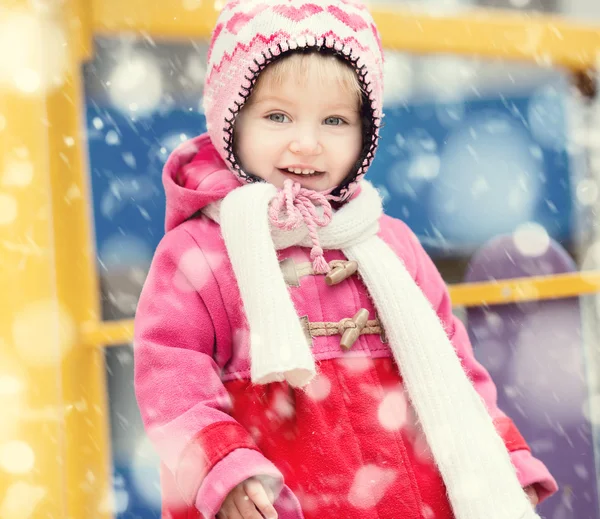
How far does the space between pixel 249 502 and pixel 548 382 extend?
90cm

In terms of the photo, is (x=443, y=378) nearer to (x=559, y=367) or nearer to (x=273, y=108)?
(x=273, y=108)

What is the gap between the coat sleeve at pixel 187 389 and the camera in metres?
0.89

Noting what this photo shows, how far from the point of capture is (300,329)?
95 cm

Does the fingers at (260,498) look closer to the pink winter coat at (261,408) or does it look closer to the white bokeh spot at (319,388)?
the pink winter coat at (261,408)

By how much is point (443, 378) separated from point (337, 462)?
0.70 feet

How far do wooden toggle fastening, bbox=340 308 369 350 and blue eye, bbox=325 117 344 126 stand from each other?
290 millimetres

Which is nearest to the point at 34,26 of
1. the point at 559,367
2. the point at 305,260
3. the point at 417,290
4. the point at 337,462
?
the point at 305,260

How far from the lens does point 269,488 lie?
90cm

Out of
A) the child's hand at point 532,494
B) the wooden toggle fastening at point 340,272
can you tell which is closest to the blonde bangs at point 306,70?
the wooden toggle fastening at point 340,272

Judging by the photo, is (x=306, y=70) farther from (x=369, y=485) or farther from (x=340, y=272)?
(x=369, y=485)

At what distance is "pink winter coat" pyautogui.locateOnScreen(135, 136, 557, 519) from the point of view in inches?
36.4

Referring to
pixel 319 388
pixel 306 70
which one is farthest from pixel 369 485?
pixel 306 70

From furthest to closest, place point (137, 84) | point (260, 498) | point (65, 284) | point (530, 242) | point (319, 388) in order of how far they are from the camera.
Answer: point (530, 242) → point (137, 84) → point (65, 284) → point (319, 388) → point (260, 498)

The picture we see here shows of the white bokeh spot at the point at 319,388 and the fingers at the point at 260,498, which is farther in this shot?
the white bokeh spot at the point at 319,388
